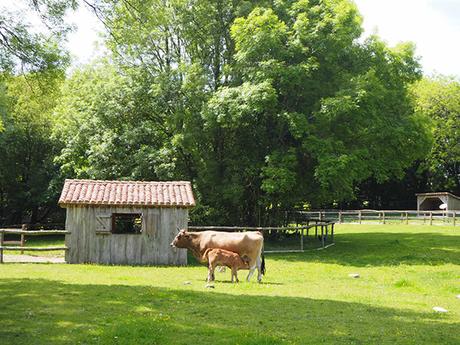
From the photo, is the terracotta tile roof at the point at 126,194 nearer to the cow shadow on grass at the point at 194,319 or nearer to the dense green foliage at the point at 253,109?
the dense green foliage at the point at 253,109

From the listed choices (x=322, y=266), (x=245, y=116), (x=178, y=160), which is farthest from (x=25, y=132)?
(x=322, y=266)

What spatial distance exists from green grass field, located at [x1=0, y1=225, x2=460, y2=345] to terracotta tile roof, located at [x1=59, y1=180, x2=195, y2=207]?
256 centimetres

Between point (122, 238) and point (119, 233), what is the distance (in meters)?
0.23

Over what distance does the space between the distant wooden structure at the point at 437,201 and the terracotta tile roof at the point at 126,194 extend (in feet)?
106

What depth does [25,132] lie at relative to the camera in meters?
38.6

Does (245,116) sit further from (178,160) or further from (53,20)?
(53,20)

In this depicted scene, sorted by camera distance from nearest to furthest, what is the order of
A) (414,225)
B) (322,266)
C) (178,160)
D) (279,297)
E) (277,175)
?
1. (279,297)
2. (322,266)
3. (277,175)
4. (178,160)
5. (414,225)

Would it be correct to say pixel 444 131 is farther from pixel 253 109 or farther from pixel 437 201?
pixel 253 109

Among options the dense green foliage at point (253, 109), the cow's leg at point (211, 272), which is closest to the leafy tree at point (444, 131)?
the dense green foliage at point (253, 109)

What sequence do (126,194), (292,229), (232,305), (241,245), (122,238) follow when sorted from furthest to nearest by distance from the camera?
(292,229) < (126,194) < (122,238) < (241,245) < (232,305)

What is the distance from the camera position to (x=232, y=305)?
38.4 ft

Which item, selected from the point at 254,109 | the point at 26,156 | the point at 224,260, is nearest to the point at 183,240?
the point at 224,260

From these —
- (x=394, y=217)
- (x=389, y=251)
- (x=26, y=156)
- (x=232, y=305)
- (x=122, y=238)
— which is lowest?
(x=232, y=305)

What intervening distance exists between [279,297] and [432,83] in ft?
183
